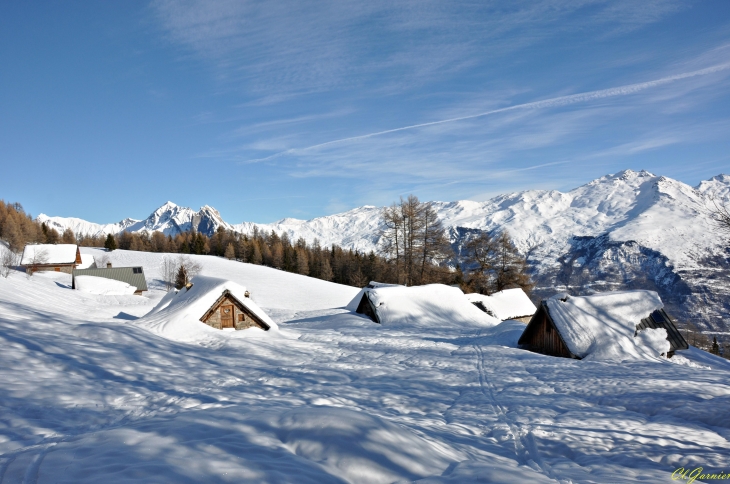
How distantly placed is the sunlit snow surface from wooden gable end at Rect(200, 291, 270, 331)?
8.60ft

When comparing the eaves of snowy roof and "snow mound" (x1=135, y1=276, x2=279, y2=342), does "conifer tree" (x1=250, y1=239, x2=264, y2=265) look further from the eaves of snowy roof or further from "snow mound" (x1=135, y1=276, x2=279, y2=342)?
"snow mound" (x1=135, y1=276, x2=279, y2=342)

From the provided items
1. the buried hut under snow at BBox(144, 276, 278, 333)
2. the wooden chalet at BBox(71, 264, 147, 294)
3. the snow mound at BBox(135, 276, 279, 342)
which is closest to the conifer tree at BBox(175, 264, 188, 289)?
the wooden chalet at BBox(71, 264, 147, 294)

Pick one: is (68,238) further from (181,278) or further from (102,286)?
(102,286)

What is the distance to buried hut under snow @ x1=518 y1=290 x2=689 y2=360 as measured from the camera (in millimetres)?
19344

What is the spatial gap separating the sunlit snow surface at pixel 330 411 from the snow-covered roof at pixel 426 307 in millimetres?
8993

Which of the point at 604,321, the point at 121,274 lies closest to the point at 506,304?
the point at 604,321

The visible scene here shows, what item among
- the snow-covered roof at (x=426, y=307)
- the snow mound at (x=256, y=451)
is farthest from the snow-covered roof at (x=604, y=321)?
the snow mound at (x=256, y=451)

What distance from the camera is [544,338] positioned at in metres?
21.6

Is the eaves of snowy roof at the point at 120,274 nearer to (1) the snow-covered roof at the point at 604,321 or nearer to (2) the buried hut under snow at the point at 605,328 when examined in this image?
(2) the buried hut under snow at the point at 605,328

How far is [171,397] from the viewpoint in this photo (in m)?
11.4

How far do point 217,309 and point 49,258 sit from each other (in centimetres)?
5895

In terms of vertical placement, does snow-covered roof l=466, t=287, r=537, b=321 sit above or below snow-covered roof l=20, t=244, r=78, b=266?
below

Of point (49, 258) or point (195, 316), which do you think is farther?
point (49, 258)

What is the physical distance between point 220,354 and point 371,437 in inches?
524
